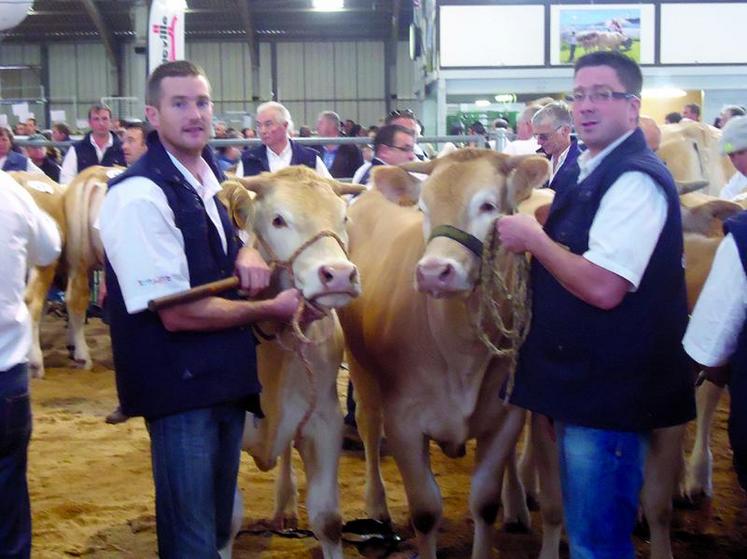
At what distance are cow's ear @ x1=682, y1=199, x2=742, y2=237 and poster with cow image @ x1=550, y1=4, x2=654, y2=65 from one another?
1240cm

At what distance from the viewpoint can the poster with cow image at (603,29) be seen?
635 inches

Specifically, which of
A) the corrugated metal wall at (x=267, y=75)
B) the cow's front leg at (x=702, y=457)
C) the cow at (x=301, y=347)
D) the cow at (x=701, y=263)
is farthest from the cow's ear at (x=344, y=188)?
the corrugated metal wall at (x=267, y=75)

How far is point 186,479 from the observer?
2697 millimetres

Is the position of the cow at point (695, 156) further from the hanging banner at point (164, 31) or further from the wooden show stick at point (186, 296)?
the wooden show stick at point (186, 296)

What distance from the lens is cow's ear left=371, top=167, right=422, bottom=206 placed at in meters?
3.93

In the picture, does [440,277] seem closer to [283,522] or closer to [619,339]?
[619,339]

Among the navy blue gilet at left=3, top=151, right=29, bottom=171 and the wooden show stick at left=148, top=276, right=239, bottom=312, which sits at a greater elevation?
the navy blue gilet at left=3, top=151, right=29, bottom=171

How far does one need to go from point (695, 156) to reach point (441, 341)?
3491mm

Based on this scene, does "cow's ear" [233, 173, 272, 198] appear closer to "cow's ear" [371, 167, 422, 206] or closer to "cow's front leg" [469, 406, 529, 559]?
"cow's ear" [371, 167, 422, 206]

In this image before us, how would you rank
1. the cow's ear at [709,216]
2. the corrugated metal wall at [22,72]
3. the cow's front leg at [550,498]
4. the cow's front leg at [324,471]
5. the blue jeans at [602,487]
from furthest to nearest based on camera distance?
the corrugated metal wall at [22,72]
the cow's ear at [709,216]
the cow's front leg at [550,498]
the cow's front leg at [324,471]
the blue jeans at [602,487]

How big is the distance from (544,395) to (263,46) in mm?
27614

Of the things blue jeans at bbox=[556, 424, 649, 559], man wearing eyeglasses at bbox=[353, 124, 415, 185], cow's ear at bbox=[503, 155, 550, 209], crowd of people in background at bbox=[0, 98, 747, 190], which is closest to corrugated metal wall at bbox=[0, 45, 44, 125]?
crowd of people in background at bbox=[0, 98, 747, 190]

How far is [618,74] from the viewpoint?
2689 mm

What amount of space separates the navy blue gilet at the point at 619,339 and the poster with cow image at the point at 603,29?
1422 cm
